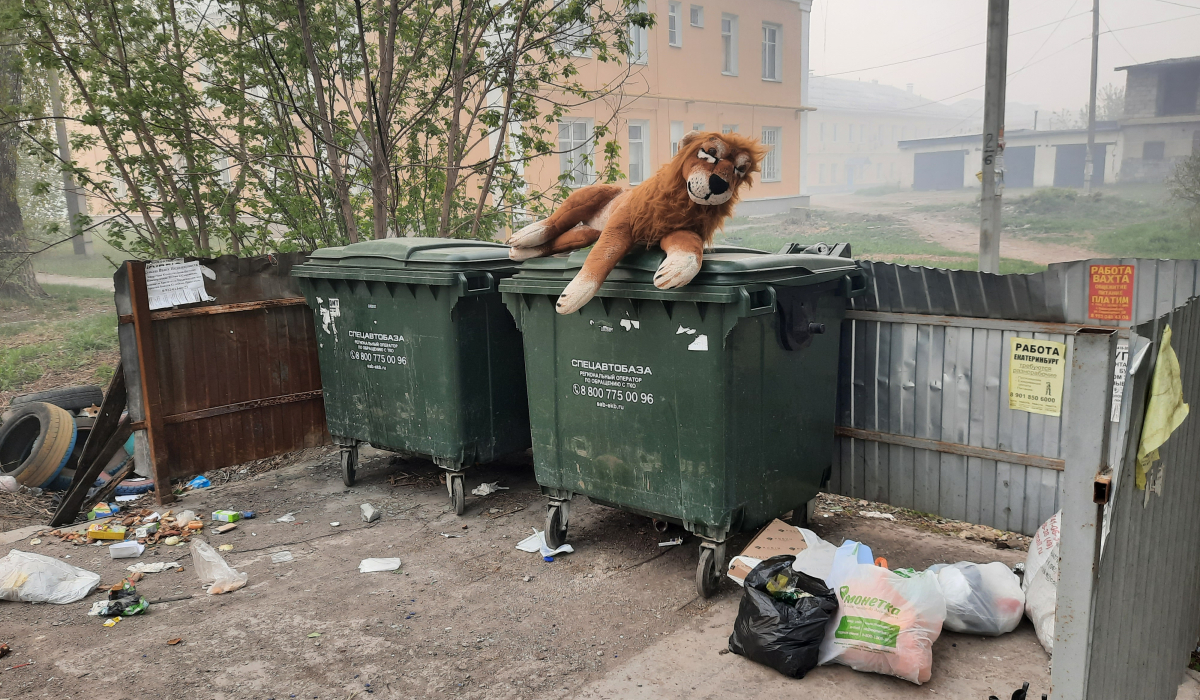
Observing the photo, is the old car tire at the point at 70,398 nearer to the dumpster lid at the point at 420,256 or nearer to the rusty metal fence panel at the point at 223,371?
the rusty metal fence panel at the point at 223,371

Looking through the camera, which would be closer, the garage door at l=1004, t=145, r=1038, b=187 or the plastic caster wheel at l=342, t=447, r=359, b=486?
the plastic caster wheel at l=342, t=447, r=359, b=486

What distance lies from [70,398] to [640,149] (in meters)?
16.6

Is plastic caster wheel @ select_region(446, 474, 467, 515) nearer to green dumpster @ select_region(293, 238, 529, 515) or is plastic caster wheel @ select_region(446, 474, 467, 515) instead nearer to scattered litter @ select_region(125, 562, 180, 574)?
green dumpster @ select_region(293, 238, 529, 515)

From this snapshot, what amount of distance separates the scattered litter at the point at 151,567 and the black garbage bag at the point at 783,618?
2.98 metres

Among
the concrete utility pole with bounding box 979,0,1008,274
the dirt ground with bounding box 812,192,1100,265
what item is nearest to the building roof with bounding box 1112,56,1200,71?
the dirt ground with bounding box 812,192,1100,265

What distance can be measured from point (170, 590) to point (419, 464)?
210cm

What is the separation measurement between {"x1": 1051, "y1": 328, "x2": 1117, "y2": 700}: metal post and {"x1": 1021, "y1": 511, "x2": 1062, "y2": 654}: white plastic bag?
5.61 feet

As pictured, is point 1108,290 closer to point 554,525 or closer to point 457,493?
point 554,525

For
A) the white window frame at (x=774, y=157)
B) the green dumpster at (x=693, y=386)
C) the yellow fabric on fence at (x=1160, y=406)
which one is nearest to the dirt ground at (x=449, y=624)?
the green dumpster at (x=693, y=386)

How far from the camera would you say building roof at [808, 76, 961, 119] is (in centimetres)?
5822

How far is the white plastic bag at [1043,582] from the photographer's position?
3.17 m

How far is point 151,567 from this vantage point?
4.30m

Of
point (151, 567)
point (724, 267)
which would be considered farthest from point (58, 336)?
point (724, 267)

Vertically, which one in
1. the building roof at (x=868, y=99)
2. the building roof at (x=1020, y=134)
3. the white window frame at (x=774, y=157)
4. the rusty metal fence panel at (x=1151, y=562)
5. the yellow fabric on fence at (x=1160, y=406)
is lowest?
the rusty metal fence panel at (x=1151, y=562)
